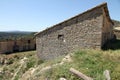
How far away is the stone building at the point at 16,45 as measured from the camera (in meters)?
22.7

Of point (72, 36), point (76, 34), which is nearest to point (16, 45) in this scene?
point (72, 36)

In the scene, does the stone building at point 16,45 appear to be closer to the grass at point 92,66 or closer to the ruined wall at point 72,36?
the ruined wall at point 72,36

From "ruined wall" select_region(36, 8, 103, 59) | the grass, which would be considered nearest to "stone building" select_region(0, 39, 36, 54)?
"ruined wall" select_region(36, 8, 103, 59)

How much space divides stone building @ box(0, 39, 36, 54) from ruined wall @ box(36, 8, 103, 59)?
9.40m

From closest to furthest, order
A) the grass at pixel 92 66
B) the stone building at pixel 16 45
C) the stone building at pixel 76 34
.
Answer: the grass at pixel 92 66, the stone building at pixel 76 34, the stone building at pixel 16 45

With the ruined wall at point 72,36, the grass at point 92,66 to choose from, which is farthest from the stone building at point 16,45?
the grass at point 92,66

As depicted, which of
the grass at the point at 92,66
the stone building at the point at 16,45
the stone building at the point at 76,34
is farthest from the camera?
the stone building at the point at 16,45

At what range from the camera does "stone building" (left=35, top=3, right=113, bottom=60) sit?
11.0 meters

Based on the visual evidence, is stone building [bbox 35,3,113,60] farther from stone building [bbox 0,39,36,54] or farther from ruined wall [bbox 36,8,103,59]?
stone building [bbox 0,39,36,54]

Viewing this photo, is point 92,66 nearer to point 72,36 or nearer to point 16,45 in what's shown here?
point 72,36

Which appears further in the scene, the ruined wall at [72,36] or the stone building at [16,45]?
the stone building at [16,45]

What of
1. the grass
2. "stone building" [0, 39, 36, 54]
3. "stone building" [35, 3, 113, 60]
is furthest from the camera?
"stone building" [0, 39, 36, 54]

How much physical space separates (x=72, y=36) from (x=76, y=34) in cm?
41

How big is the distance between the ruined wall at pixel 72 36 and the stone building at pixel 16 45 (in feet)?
30.8
